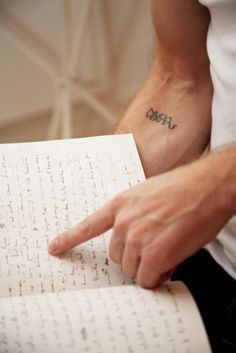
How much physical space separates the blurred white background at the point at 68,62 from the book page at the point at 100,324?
1.17m

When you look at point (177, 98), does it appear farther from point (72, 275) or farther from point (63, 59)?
point (63, 59)

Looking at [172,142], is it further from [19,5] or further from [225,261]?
[19,5]

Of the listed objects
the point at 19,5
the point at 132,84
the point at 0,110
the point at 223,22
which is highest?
the point at 223,22

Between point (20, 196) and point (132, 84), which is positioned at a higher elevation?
point (20, 196)

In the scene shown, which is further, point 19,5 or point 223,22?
point 19,5

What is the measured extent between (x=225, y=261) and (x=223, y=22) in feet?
1.12

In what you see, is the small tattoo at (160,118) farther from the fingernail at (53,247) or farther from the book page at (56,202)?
the fingernail at (53,247)

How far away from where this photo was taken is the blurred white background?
1.62 meters

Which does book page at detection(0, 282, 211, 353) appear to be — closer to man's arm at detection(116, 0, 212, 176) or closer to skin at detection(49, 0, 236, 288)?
skin at detection(49, 0, 236, 288)

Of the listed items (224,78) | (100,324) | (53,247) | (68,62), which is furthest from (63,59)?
(100,324)

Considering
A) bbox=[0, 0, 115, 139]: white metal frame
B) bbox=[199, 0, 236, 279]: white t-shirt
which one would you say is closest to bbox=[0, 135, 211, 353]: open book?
bbox=[199, 0, 236, 279]: white t-shirt

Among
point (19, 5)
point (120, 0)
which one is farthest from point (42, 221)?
point (120, 0)

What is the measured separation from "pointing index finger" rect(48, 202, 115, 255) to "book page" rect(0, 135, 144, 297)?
15 millimetres

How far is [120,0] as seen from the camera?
1.71 meters
